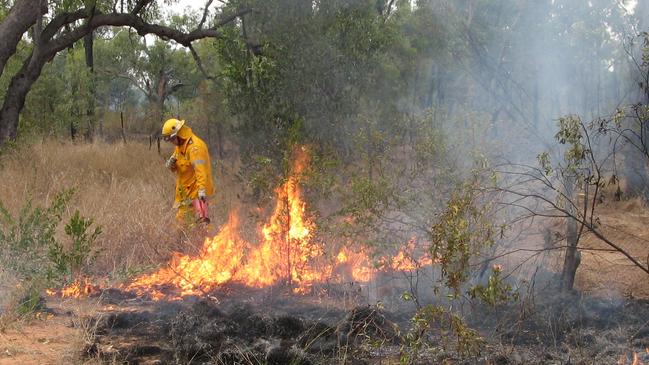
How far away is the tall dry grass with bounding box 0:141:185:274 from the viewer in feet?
25.5

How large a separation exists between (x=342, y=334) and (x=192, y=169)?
379cm

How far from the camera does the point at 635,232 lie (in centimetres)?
932

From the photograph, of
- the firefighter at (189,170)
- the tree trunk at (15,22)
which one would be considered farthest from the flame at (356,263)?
the tree trunk at (15,22)

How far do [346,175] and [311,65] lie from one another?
185cm

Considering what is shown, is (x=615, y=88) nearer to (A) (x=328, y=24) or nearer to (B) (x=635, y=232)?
(B) (x=635, y=232)

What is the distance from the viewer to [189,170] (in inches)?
317

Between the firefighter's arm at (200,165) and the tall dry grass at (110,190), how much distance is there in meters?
0.75

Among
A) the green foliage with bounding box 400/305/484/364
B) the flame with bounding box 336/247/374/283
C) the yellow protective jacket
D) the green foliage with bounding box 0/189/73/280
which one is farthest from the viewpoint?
the yellow protective jacket

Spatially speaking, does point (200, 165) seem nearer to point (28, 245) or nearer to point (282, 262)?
point (282, 262)

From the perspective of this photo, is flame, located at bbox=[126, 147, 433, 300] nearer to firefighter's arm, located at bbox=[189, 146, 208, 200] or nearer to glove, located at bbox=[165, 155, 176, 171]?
firefighter's arm, located at bbox=[189, 146, 208, 200]

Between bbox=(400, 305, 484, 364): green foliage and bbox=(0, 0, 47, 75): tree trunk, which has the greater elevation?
bbox=(0, 0, 47, 75): tree trunk

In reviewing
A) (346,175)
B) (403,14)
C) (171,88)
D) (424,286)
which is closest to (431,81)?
(403,14)

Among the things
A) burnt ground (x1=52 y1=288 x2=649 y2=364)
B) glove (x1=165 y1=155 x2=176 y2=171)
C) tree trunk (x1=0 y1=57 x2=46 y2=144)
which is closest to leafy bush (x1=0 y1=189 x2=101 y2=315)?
burnt ground (x1=52 y1=288 x2=649 y2=364)

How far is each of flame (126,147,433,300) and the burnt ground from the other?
Result: 70cm
